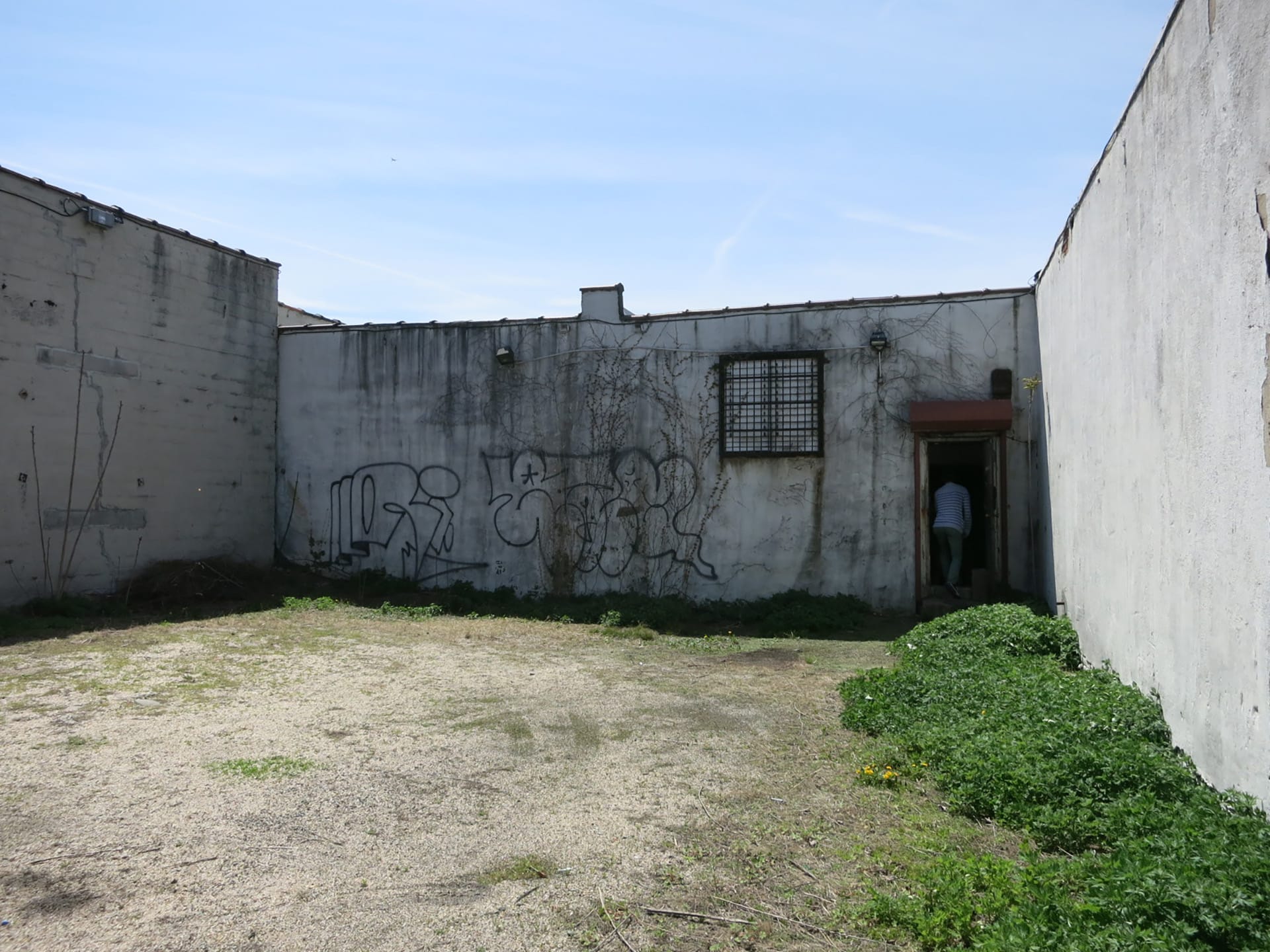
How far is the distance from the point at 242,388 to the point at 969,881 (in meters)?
13.0

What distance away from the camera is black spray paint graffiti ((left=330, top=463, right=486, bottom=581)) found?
13.6 m

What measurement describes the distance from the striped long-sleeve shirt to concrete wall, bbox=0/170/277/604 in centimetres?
998

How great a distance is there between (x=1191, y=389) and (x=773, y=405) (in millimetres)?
7714

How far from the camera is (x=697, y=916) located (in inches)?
133

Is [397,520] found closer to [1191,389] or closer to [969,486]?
[969,486]

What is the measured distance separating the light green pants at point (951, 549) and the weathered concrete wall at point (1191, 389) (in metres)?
4.28

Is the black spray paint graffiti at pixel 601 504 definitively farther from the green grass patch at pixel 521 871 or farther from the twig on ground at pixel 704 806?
the green grass patch at pixel 521 871

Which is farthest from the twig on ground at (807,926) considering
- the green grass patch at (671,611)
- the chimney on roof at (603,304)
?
the chimney on roof at (603,304)

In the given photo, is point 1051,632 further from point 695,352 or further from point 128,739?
point 128,739

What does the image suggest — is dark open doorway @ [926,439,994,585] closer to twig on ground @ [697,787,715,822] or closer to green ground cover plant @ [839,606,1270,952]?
green ground cover plant @ [839,606,1270,952]

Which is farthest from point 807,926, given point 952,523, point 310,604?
point 310,604

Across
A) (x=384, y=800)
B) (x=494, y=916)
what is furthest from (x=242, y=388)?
(x=494, y=916)

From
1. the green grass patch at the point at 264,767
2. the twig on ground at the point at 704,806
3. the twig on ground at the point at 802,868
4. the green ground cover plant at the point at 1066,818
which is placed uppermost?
the green ground cover plant at the point at 1066,818

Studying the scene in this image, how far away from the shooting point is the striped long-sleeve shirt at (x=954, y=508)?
1132cm
